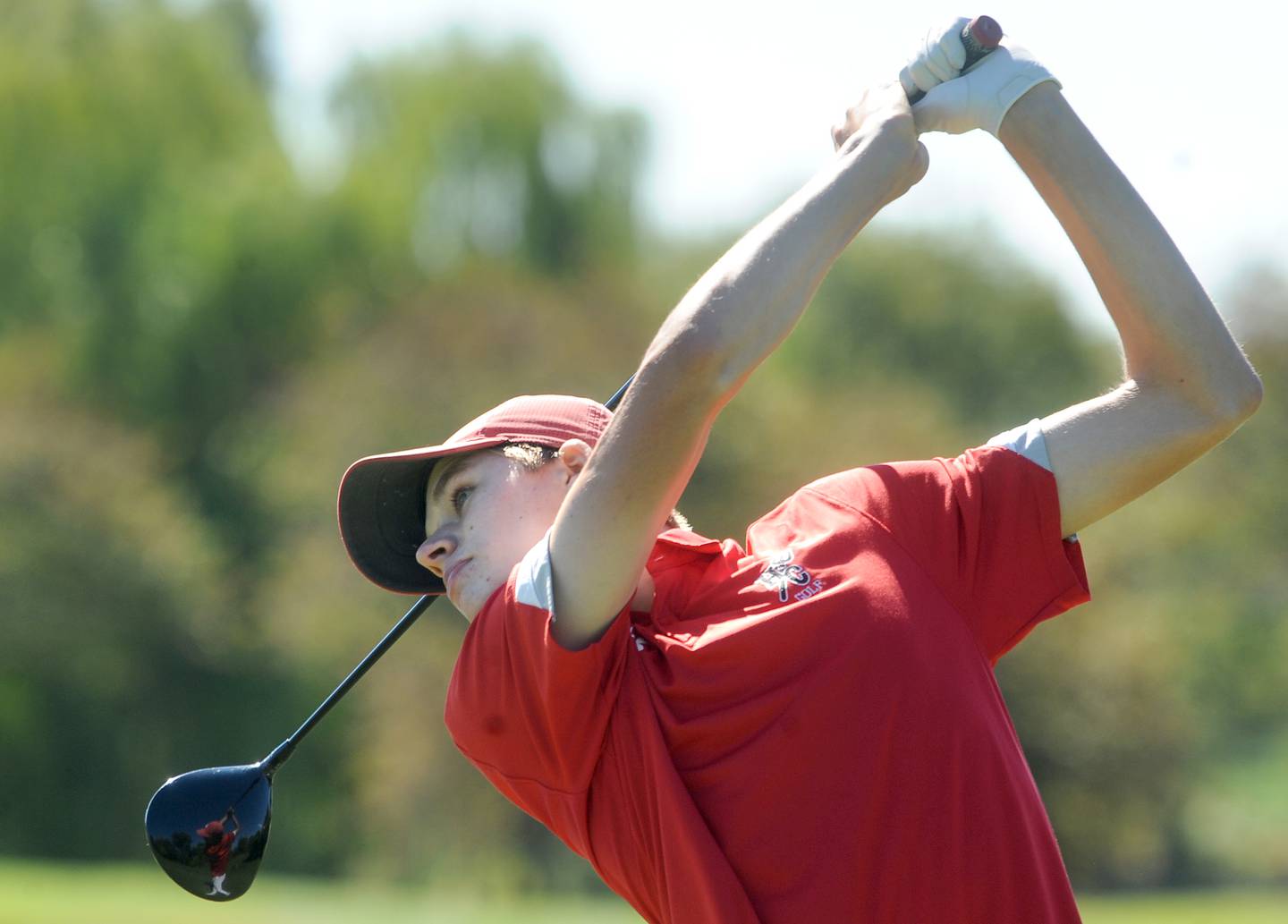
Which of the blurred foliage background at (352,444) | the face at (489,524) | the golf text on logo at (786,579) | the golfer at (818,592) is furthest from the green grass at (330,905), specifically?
the golf text on logo at (786,579)

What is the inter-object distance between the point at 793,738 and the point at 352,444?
75.6 ft

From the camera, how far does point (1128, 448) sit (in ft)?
8.74

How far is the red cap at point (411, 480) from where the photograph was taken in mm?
2785

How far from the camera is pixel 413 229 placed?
34094mm

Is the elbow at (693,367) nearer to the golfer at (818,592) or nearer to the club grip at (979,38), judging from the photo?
the golfer at (818,592)

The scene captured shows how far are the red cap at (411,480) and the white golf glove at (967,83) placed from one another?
765 millimetres

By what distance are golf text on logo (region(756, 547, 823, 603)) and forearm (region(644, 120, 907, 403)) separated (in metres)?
0.33

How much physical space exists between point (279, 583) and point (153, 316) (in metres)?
7.71

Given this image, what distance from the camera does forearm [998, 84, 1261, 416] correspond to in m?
2.65

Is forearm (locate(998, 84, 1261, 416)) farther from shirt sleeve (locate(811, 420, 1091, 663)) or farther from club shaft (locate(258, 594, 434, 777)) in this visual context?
club shaft (locate(258, 594, 434, 777))

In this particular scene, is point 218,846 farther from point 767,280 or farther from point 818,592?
Answer: point 767,280

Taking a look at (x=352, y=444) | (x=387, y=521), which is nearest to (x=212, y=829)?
(x=387, y=521)

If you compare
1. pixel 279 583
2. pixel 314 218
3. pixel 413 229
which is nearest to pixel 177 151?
pixel 314 218

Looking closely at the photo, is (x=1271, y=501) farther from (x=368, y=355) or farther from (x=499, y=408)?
(x=499, y=408)
